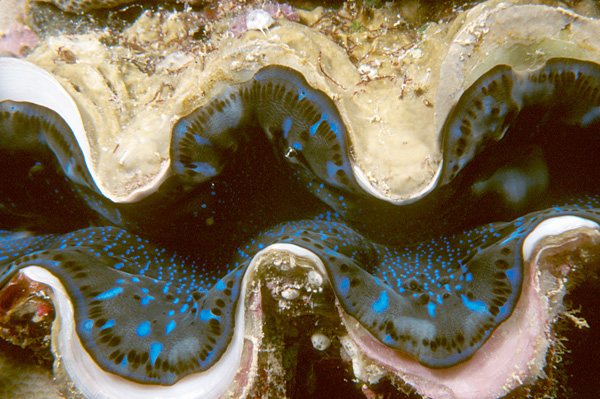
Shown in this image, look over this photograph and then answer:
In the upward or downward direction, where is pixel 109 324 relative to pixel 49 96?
downward

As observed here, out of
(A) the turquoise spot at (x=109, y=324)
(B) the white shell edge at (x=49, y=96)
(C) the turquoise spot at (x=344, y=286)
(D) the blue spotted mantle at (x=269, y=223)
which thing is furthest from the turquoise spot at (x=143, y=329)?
(C) the turquoise spot at (x=344, y=286)

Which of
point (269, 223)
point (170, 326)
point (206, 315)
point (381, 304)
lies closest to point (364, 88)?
point (269, 223)

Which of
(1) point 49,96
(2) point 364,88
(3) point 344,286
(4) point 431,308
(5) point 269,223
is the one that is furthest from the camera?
(5) point 269,223

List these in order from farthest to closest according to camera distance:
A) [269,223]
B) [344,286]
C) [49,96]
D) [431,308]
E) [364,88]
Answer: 1. [269,223]
2. [49,96]
3. [364,88]
4. [431,308]
5. [344,286]

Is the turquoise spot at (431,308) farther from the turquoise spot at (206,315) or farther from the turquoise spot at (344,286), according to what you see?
the turquoise spot at (206,315)

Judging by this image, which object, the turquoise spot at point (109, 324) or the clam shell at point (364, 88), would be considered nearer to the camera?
the turquoise spot at point (109, 324)

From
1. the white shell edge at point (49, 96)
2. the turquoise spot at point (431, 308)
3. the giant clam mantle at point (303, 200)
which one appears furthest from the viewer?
the white shell edge at point (49, 96)

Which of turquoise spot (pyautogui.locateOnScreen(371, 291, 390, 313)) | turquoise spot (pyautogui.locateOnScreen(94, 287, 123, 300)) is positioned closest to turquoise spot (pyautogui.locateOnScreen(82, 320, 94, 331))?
turquoise spot (pyautogui.locateOnScreen(94, 287, 123, 300))

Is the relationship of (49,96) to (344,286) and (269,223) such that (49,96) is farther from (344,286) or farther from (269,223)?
(344,286)
